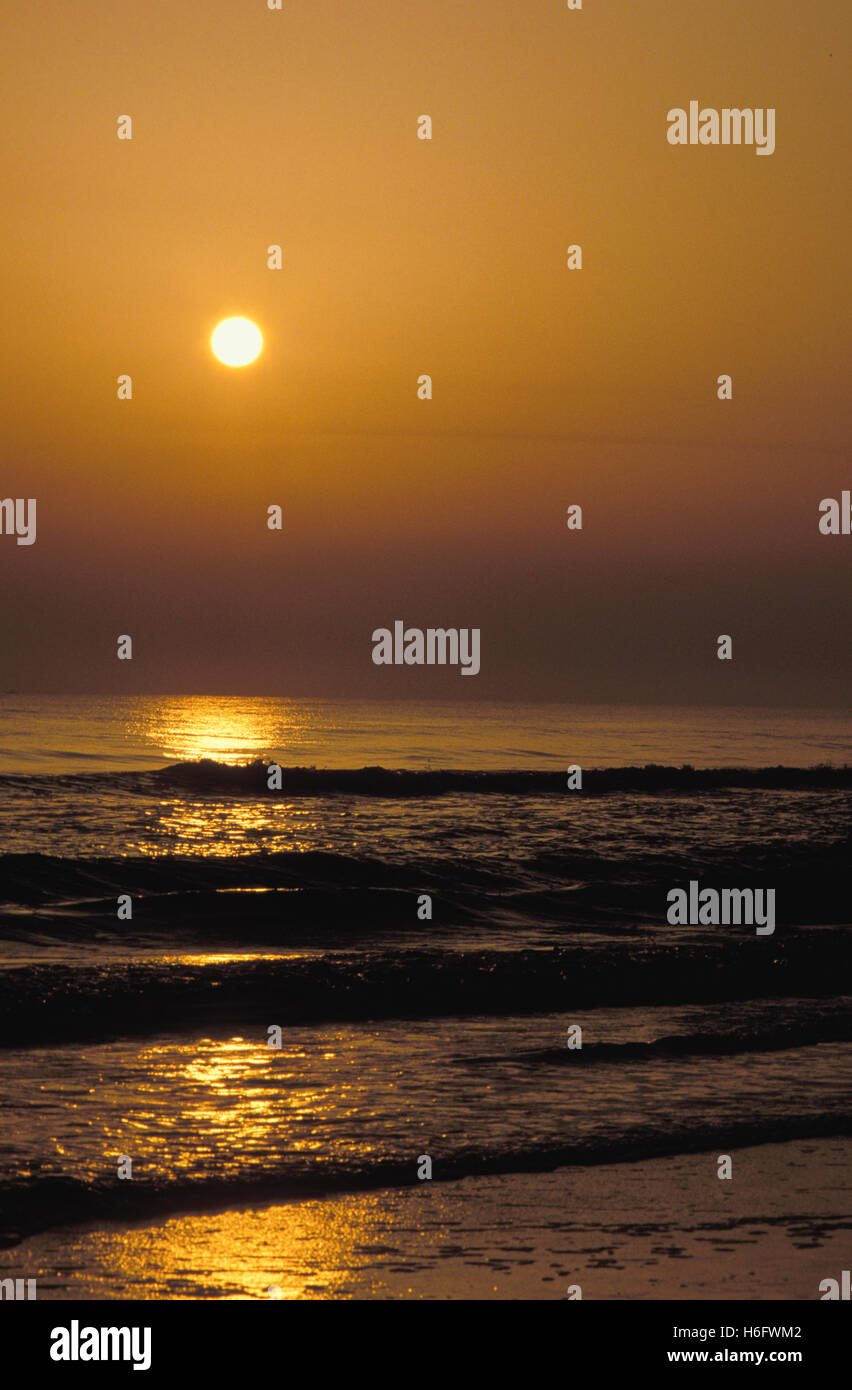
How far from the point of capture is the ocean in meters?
8.05

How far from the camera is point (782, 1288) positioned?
5980 millimetres

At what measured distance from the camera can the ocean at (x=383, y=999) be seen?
26.4 ft

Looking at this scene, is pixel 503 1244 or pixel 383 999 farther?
pixel 383 999

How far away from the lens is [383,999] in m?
13.2

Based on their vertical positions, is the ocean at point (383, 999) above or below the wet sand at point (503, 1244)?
above

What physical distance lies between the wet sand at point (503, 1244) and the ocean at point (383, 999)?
7.0 inches

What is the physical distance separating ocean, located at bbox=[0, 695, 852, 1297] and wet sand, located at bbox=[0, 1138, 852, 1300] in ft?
0.58

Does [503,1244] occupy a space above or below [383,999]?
below

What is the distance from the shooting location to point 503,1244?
6586 mm

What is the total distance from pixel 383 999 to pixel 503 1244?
21.8 ft

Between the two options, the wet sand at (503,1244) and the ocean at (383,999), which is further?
the ocean at (383,999)

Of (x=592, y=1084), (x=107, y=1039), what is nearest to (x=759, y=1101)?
(x=592, y=1084)
